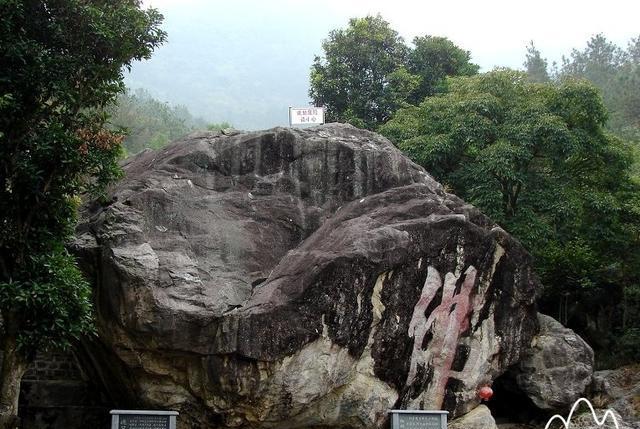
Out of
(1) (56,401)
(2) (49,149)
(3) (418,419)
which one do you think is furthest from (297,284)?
(1) (56,401)

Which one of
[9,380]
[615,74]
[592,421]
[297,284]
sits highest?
[615,74]

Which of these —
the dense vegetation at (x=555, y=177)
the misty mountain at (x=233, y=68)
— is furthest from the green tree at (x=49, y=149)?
the misty mountain at (x=233, y=68)

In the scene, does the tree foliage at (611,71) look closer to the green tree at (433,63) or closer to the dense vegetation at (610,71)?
the dense vegetation at (610,71)

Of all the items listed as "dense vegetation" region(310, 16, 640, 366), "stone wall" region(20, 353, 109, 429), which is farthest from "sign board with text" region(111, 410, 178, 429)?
"dense vegetation" region(310, 16, 640, 366)

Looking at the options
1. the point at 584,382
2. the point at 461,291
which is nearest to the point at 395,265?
the point at 461,291

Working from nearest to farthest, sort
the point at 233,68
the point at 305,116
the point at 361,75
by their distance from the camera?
the point at 305,116 → the point at 361,75 → the point at 233,68

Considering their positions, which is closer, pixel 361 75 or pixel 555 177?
pixel 555 177

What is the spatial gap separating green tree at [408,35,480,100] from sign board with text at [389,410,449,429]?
1463cm

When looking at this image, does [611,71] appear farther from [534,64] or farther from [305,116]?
[305,116]

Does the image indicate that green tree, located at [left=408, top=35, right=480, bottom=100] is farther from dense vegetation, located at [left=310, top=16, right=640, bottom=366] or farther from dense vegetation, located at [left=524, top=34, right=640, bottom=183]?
dense vegetation, located at [left=524, top=34, right=640, bottom=183]

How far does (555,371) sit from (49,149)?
9.10 metres

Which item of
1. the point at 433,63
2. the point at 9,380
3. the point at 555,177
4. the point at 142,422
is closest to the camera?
the point at 9,380

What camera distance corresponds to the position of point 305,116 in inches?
503

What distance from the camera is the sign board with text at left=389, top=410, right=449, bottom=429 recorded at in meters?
9.69
